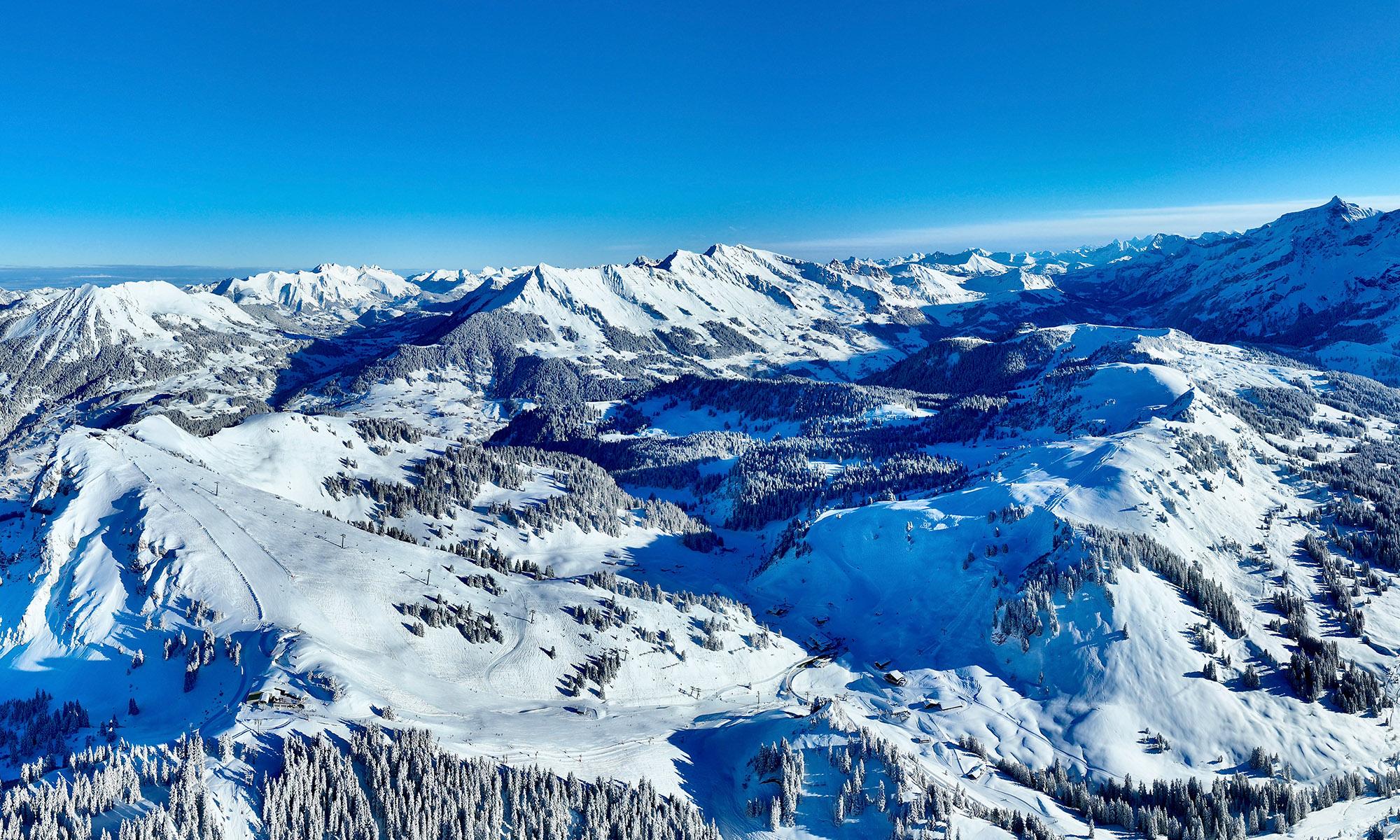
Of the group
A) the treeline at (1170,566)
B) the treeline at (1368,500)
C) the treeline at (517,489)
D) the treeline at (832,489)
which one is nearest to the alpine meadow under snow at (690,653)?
the treeline at (1170,566)

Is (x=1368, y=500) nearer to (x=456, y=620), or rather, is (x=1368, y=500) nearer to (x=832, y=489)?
(x=832, y=489)

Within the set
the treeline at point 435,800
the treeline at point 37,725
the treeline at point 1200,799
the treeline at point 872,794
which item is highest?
the treeline at point 37,725

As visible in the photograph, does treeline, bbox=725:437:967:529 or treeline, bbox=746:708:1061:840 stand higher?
treeline, bbox=725:437:967:529

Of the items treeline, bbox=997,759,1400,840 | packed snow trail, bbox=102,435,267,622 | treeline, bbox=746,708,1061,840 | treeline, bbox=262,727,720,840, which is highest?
packed snow trail, bbox=102,435,267,622

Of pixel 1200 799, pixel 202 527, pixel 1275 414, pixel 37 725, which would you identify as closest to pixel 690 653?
pixel 1200 799

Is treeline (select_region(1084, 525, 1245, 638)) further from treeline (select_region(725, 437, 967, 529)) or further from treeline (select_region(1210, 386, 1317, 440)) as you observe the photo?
treeline (select_region(1210, 386, 1317, 440))

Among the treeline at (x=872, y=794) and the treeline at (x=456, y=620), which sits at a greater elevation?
the treeline at (x=456, y=620)

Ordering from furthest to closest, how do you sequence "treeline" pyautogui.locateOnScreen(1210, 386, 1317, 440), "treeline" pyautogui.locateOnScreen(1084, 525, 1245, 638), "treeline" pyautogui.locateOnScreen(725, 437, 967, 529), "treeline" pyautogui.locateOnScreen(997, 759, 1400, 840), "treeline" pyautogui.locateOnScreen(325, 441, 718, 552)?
1. "treeline" pyautogui.locateOnScreen(725, 437, 967, 529)
2. "treeline" pyautogui.locateOnScreen(1210, 386, 1317, 440)
3. "treeline" pyautogui.locateOnScreen(325, 441, 718, 552)
4. "treeline" pyautogui.locateOnScreen(1084, 525, 1245, 638)
5. "treeline" pyautogui.locateOnScreen(997, 759, 1400, 840)

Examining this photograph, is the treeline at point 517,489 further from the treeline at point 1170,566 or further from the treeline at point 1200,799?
the treeline at point 1200,799

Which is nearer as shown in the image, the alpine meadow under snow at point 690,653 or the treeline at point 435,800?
the treeline at point 435,800

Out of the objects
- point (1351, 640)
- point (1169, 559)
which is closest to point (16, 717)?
point (1169, 559)

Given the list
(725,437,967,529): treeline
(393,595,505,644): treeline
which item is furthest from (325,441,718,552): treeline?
(393,595,505,644): treeline

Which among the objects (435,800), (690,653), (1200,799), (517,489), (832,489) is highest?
(517,489)
